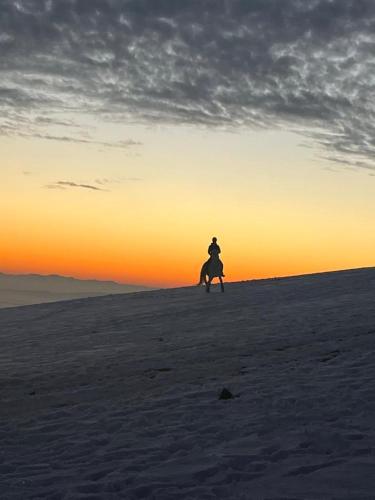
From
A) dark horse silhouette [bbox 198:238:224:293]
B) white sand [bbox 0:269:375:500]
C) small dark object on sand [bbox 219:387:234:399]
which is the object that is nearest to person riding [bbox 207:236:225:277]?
dark horse silhouette [bbox 198:238:224:293]

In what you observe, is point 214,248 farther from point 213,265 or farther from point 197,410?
point 197,410

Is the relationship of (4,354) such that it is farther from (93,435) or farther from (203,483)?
(203,483)

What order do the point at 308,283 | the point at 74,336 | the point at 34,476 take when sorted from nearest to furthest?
the point at 34,476
the point at 74,336
the point at 308,283

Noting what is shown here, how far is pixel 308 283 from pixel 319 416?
2290 centimetres

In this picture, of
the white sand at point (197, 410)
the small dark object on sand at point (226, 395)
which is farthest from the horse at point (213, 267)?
the small dark object on sand at point (226, 395)

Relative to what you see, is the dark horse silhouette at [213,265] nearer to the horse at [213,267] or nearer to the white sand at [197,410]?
the horse at [213,267]

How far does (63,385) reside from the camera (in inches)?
533

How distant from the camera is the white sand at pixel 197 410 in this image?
7.44 metres

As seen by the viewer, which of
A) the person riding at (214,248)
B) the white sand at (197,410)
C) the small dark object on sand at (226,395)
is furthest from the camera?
the person riding at (214,248)

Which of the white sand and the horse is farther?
the horse

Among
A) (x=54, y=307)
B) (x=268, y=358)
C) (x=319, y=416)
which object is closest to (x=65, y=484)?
(x=319, y=416)

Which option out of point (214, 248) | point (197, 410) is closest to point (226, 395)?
point (197, 410)

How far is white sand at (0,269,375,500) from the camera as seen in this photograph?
7438 millimetres

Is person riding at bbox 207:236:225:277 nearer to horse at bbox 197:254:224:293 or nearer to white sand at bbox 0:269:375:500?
horse at bbox 197:254:224:293
